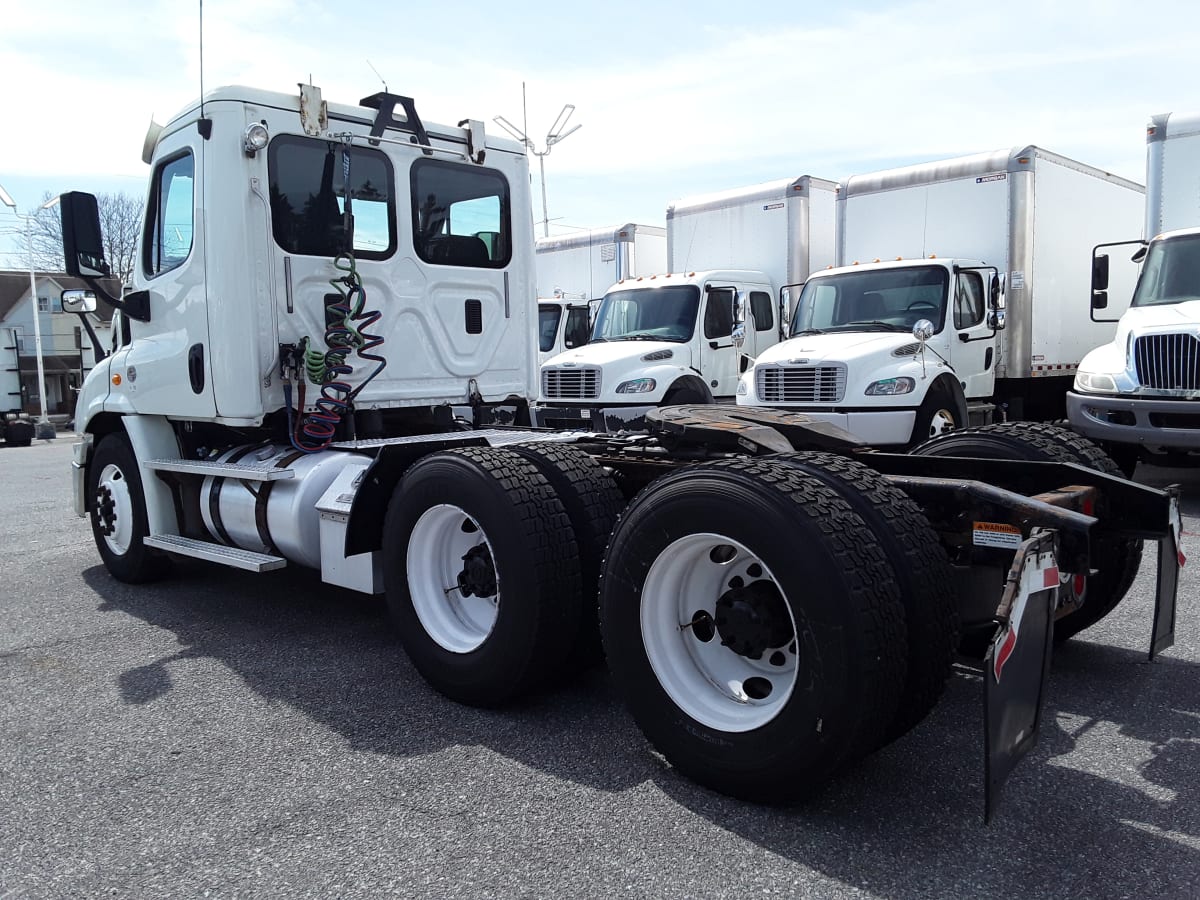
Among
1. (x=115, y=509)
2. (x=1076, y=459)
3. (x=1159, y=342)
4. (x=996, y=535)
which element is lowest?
(x=115, y=509)

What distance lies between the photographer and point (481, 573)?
418 centimetres

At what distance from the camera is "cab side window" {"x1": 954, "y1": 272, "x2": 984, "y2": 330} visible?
10828mm

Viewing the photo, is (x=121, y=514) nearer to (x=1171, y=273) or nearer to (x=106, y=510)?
(x=106, y=510)

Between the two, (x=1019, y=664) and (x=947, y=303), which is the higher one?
(x=947, y=303)

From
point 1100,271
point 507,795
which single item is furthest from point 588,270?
point 507,795

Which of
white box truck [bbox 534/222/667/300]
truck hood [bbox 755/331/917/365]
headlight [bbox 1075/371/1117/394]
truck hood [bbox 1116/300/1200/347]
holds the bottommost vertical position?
headlight [bbox 1075/371/1117/394]

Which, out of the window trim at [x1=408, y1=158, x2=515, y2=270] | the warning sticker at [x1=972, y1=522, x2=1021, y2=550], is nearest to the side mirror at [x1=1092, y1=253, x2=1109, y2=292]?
the window trim at [x1=408, y1=158, x2=515, y2=270]

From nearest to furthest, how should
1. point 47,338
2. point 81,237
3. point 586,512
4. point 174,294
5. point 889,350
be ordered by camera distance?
1. point 586,512
2. point 81,237
3. point 174,294
4. point 889,350
5. point 47,338

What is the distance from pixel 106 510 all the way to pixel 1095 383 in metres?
8.60

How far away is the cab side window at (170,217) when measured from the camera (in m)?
5.72

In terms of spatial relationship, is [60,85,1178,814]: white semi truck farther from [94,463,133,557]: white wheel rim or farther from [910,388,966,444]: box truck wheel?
[910,388,966,444]: box truck wheel

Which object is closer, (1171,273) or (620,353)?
(1171,273)

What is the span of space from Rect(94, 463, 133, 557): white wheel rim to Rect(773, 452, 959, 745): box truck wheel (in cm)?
513

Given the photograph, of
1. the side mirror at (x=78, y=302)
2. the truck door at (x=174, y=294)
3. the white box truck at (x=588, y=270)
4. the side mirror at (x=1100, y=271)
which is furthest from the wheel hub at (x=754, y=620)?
the white box truck at (x=588, y=270)
